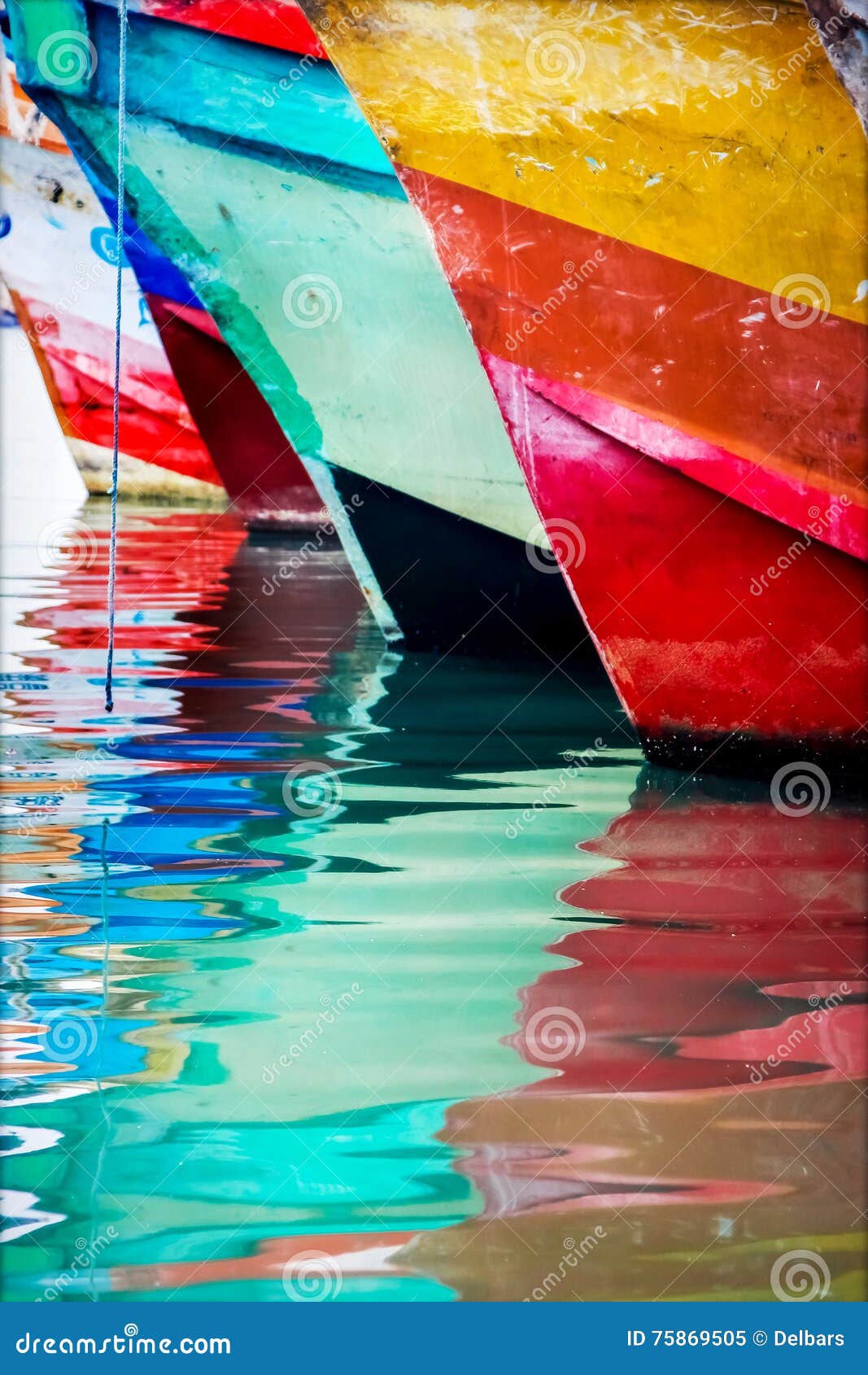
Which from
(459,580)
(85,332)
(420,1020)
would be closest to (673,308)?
(420,1020)

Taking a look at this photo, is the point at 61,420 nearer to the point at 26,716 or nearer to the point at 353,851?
the point at 26,716

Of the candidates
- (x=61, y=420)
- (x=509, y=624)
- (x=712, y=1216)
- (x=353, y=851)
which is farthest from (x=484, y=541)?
(x=61, y=420)

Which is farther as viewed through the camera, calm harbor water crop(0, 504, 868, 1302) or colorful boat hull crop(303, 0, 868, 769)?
colorful boat hull crop(303, 0, 868, 769)

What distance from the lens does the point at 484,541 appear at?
19.7 ft

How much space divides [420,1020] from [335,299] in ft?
12.7

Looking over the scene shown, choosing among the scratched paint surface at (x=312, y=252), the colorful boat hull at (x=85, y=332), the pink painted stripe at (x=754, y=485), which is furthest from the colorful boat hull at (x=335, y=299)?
the colorful boat hull at (x=85, y=332)

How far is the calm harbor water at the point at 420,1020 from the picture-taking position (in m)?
1.95

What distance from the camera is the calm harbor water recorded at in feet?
6.39

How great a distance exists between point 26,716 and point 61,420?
11.5 m

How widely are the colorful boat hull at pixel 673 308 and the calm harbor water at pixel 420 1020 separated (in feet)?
1.20

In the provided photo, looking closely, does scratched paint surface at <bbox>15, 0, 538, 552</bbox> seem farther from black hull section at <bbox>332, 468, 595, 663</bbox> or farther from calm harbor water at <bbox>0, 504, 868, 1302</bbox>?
calm harbor water at <bbox>0, 504, 868, 1302</bbox>

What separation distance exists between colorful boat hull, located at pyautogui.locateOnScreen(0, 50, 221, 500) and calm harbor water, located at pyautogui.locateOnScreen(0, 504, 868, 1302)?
1035cm

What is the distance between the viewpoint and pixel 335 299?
591 cm

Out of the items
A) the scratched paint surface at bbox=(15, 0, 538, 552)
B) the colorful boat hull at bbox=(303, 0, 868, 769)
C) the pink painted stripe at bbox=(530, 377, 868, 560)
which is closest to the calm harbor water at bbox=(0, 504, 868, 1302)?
the colorful boat hull at bbox=(303, 0, 868, 769)
